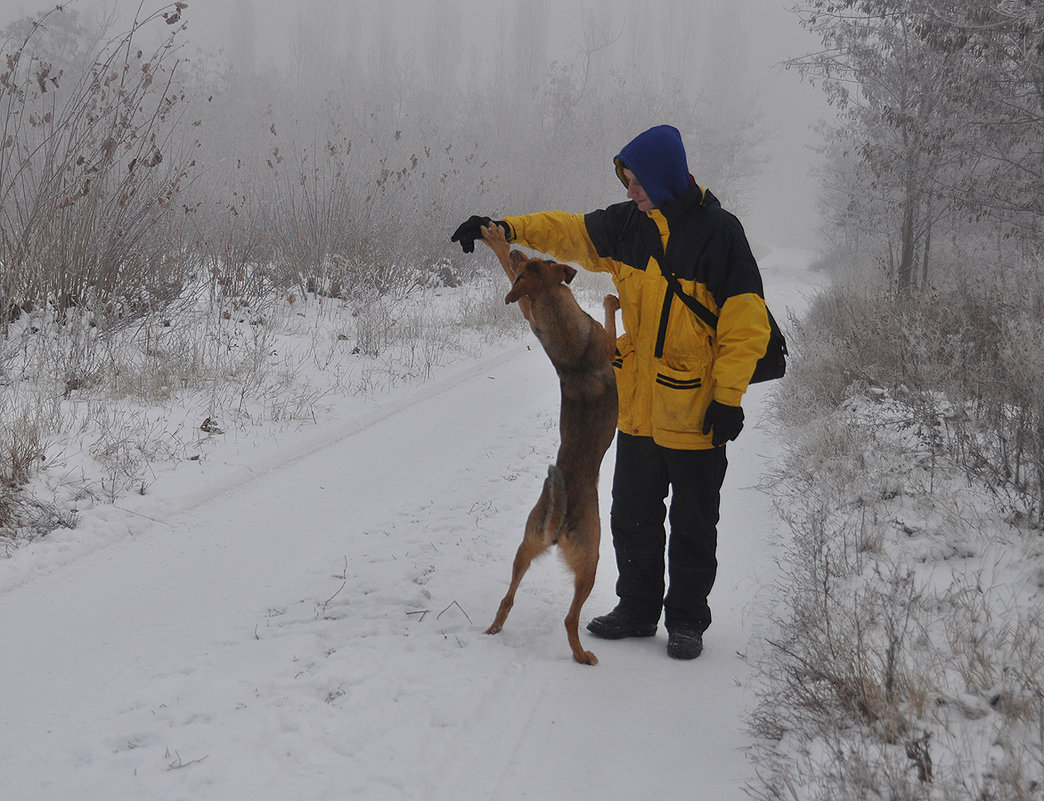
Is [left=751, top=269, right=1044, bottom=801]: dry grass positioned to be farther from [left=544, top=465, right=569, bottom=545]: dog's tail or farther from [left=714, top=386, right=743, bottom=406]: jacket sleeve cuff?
[left=544, top=465, right=569, bottom=545]: dog's tail

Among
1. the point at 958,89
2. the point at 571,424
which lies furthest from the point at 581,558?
the point at 958,89

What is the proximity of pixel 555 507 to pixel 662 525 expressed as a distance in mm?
689

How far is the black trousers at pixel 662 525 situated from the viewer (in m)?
3.29

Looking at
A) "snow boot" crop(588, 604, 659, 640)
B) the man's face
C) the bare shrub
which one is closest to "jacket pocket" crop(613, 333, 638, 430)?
the man's face

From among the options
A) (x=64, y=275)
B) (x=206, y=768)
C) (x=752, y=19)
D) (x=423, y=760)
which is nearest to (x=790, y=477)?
(x=423, y=760)

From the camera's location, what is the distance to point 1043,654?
235cm

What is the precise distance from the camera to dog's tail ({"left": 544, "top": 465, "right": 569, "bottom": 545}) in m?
2.98

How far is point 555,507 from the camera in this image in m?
2.98

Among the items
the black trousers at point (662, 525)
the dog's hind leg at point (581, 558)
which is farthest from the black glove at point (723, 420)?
the dog's hind leg at point (581, 558)

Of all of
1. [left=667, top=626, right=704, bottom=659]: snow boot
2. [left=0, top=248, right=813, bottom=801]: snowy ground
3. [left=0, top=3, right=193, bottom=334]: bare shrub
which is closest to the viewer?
[left=0, top=248, right=813, bottom=801]: snowy ground

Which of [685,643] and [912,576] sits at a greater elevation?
[912,576]

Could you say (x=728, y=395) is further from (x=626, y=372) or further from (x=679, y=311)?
(x=626, y=372)

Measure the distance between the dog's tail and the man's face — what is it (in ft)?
3.84

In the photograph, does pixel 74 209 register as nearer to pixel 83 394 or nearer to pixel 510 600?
pixel 83 394
